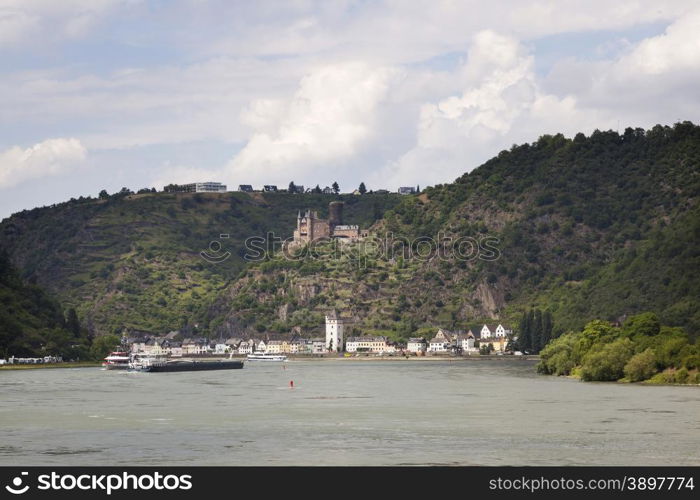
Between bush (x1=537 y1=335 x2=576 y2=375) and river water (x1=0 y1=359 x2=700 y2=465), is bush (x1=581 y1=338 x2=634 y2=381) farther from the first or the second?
bush (x1=537 y1=335 x2=576 y2=375)

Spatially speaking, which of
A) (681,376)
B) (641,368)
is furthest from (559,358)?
(681,376)

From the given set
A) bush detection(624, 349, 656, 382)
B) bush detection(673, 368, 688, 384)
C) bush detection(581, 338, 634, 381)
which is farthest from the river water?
bush detection(673, 368, 688, 384)

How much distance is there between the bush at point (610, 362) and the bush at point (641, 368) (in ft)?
10.8

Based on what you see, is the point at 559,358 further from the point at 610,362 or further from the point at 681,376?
the point at 681,376

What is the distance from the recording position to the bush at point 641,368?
12388 centimetres

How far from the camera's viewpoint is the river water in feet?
209

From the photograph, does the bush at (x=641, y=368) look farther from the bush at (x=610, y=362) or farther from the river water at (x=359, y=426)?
the river water at (x=359, y=426)

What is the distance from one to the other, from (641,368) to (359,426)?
51.7 m

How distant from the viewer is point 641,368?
406 feet

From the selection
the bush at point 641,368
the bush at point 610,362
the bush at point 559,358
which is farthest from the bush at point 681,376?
the bush at point 559,358

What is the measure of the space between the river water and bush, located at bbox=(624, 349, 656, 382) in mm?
3869
